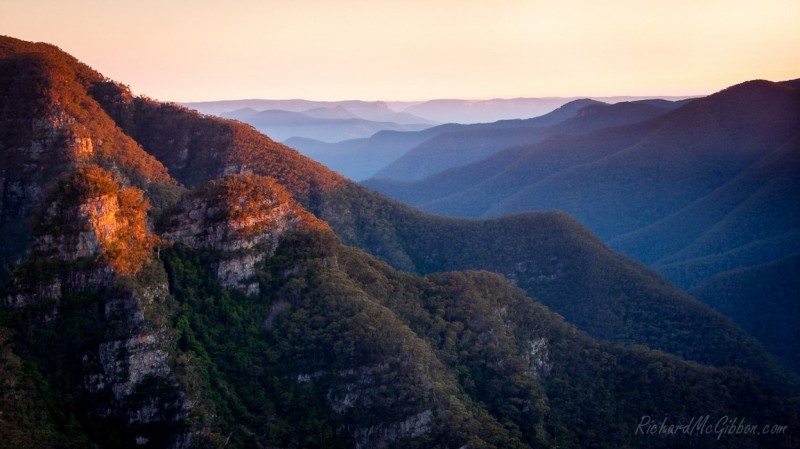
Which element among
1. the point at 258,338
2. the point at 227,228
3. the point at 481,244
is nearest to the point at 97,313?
the point at 258,338

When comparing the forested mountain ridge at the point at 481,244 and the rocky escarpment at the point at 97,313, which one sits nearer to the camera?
the rocky escarpment at the point at 97,313

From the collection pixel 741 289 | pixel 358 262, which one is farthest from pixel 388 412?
pixel 741 289

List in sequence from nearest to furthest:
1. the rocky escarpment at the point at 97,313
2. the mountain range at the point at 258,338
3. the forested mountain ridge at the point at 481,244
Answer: the rocky escarpment at the point at 97,313 < the mountain range at the point at 258,338 < the forested mountain ridge at the point at 481,244

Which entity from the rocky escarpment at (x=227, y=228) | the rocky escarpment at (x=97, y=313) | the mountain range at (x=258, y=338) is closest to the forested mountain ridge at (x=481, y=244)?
the mountain range at (x=258, y=338)

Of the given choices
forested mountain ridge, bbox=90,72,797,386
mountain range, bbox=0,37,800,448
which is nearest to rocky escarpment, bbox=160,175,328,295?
mountain range, bbox=0,37,800,448

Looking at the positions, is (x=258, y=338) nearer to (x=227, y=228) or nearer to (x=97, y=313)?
(x=227, y=228)

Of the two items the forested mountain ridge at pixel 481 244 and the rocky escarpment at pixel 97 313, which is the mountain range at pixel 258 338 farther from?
the forested mountain ridge at pixel 481 244

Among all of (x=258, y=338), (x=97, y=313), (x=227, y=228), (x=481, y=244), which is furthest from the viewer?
(x=481, y=244)
